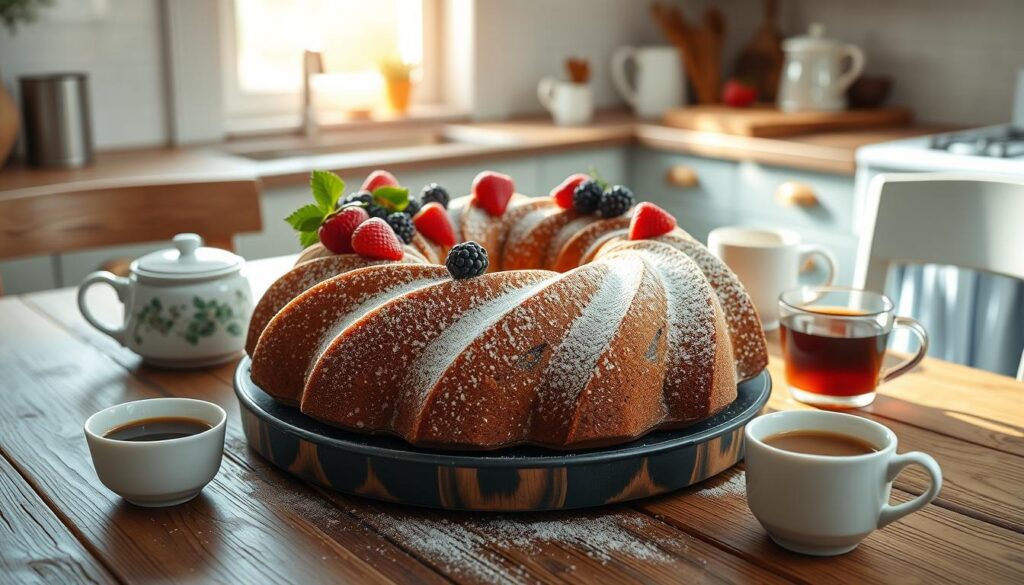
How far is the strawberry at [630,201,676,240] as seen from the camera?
119 cm

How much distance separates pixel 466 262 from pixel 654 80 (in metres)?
2.73

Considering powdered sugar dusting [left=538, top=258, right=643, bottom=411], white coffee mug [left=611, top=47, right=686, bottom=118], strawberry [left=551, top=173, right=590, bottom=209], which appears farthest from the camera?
white coffee mug [left=611, top=47, right=686, bottom=118]

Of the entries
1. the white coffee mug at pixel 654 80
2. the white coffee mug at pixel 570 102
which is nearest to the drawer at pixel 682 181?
the white coffee mug at pixel 570 102

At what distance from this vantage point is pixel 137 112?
9.70ft

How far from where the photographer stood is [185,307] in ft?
4.24

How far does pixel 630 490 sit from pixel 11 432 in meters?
0.65

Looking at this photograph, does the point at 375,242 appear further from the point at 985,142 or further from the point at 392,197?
the point at 985,142

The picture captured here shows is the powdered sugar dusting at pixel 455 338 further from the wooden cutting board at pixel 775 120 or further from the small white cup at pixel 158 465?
the wooden cutting board at pixel 775 120

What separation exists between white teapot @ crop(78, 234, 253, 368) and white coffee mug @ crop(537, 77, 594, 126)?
216 cm

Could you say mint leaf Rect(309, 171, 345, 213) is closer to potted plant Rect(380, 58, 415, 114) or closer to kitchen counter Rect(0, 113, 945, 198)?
kitchen counter Rect(0, 113, 945, 198)

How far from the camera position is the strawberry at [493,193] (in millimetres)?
1343

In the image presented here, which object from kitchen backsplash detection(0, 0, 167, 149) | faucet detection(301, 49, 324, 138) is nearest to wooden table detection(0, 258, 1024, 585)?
kitchen backsplash detection(0, 0, 167, 149)

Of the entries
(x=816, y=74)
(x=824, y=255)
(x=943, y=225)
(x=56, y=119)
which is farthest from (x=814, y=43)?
(x=56, y=119)

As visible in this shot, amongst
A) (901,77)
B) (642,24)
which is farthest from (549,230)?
(642,24)
